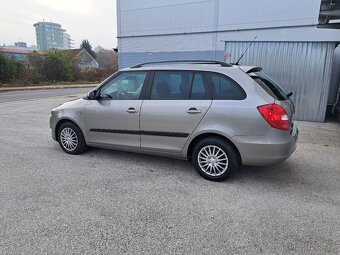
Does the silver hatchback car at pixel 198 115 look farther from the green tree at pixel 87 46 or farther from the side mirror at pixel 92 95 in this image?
the green tree at pixel 87 46

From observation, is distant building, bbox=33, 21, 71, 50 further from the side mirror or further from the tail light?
the tail light

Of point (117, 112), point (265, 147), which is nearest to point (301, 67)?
point (265, 147)

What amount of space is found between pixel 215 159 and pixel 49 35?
368 feet

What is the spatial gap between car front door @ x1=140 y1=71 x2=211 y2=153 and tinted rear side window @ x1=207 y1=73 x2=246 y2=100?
0.11 metres

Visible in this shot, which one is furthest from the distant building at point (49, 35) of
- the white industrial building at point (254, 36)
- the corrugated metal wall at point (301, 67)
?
the corrugated metal wall at point (301, 67)

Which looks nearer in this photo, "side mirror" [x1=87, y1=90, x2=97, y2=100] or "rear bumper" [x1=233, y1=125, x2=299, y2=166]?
"rear bumper" [x1=233, y1=125, x2=299, y2=166]

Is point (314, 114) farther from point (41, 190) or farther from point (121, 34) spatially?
point (121, 34)

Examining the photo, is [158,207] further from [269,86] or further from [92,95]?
[92,95]

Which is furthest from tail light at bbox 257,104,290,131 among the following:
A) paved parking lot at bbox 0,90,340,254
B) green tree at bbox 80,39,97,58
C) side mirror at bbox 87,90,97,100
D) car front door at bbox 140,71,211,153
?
green tree at bbox 80,39,97,58

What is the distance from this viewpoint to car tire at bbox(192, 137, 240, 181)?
11.8 feet

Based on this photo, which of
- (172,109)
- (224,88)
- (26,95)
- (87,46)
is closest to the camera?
(224,88)

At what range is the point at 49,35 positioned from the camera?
3900 inches

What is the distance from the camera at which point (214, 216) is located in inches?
114

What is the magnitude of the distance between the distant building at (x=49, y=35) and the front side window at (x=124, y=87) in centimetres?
10028
